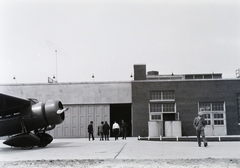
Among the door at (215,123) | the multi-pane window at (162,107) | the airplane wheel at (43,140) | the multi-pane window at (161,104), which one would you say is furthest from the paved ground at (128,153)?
the multi-pane window at (162,107)

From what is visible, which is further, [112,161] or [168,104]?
[168,104]

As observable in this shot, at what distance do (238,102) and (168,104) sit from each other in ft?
20.2

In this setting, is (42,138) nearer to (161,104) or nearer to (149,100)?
(149,100)

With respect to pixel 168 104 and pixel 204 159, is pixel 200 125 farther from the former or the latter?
pixel 168 104

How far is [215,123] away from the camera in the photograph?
1177 inches

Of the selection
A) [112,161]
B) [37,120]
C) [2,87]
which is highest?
[2,87]

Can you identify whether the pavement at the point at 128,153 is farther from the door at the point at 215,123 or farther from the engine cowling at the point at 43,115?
the door at the point at 215,123

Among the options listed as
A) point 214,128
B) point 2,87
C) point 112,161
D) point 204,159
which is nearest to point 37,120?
point 112,161

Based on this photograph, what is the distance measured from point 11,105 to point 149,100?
14.6 m

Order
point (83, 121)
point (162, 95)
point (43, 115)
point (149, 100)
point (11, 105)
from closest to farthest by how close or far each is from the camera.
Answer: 1. point (11, 105)
2. point (43, 115)
3. point (149, 100)
4. point (162, 95)
5. point (83, 121)

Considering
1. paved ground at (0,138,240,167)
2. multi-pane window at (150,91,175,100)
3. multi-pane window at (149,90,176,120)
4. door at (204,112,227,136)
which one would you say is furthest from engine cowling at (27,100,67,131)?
door at (204,112,227,136)

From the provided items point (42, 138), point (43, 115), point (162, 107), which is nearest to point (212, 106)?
point (162, 107)

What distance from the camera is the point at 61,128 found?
102ft

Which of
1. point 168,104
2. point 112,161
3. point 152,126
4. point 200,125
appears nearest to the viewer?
point 112,161
